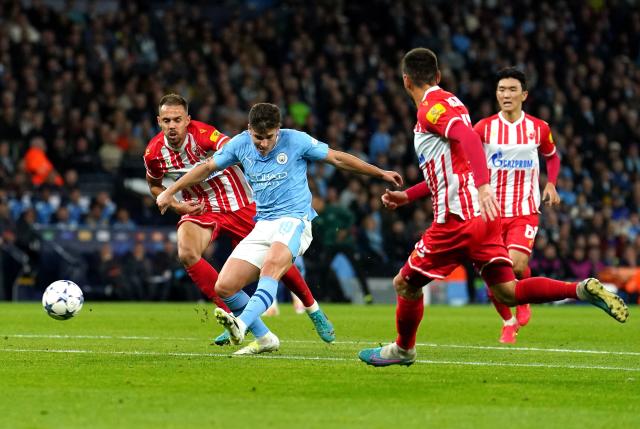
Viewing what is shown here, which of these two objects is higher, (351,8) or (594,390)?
(351,8)

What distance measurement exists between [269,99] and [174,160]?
14.2m

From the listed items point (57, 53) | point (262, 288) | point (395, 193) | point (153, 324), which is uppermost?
point (57, 53)

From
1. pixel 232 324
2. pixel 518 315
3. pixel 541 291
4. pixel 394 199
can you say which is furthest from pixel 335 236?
pixel 232 324

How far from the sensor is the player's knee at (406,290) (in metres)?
8.95

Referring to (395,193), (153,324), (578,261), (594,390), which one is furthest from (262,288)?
(578,261)

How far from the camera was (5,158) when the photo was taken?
2219cm

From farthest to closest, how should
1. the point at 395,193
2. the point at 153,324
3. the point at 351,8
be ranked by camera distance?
the point at 351,8, the point at 153,324, the point at 395,193

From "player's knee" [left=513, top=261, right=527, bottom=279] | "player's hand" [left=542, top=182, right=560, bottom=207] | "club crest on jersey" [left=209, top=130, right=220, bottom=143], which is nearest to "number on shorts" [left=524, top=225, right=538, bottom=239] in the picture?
"player's knee" [left=513, top=261, right=527, bottom=279]

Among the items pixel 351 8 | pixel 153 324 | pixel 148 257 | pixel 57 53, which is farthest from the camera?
pixel 351 8

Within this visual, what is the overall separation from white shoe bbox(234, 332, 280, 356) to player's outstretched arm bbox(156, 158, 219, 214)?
1.33 metres

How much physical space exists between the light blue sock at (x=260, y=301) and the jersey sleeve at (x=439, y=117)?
1.87 m

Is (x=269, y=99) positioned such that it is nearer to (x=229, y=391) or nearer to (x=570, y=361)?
(x=570, y=361)

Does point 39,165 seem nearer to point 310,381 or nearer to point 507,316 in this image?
point 507,316

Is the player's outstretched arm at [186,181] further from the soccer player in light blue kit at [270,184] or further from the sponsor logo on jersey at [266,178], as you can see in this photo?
the sponsor logo on jersey at [266,178]
